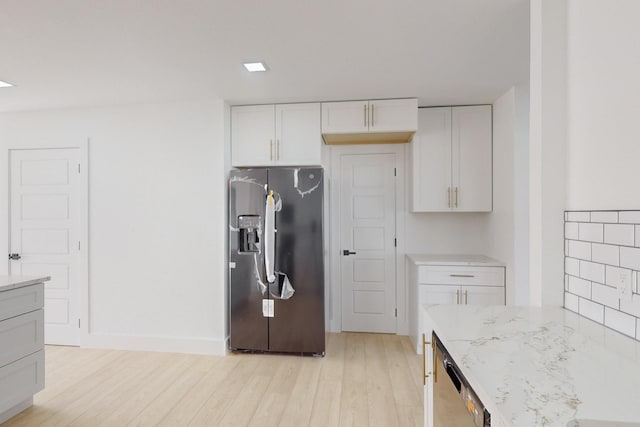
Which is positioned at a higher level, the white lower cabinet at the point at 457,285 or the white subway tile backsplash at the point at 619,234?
the white subway tile backsplash at the point at 619,234

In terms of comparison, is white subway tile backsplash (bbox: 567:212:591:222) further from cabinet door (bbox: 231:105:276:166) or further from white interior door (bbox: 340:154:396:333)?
cabinet door (bbox: 231:105:276:166)

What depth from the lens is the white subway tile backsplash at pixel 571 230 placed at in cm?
149

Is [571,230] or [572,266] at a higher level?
[571,230]

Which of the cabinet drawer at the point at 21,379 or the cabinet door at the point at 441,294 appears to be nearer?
the cabinet drawer at the point at 21,379

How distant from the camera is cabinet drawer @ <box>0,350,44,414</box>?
2090 mm

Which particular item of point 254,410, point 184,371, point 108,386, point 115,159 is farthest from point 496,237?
point 115,159

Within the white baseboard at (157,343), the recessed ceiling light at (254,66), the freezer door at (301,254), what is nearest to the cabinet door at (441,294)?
the freezer door at (301,254)

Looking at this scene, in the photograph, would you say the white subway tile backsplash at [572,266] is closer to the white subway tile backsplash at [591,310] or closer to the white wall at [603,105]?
the white subway tile backsplash at [591,310]

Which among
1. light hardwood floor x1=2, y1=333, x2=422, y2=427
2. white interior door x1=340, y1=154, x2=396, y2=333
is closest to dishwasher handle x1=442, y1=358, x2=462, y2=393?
light hardwood floor x1=2, y1=333, x2=422, y2=427

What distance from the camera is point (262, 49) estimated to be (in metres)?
2.23

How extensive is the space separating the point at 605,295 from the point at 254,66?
93.6 inches

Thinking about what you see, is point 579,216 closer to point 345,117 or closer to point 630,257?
point 630,257

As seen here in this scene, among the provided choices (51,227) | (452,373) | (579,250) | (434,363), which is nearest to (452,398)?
(452,373)

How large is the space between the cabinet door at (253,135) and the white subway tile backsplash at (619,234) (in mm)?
2591
